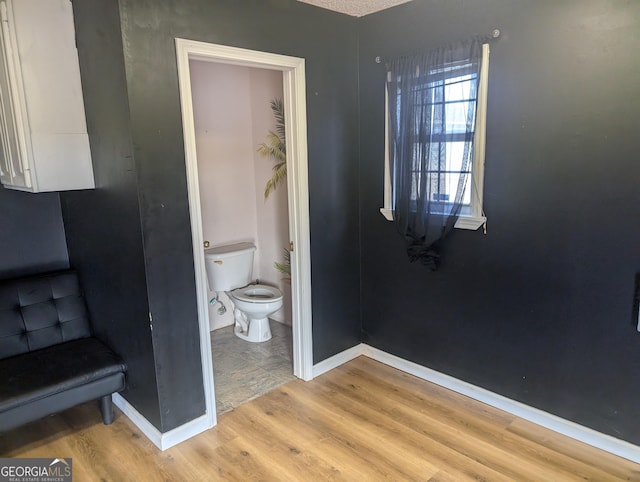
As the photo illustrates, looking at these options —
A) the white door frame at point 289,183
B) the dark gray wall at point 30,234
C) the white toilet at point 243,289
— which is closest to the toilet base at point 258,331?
the white toilet at point 243,289

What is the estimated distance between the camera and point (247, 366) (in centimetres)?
330

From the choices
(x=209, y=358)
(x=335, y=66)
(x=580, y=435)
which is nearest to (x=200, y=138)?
(x=335, y=66)

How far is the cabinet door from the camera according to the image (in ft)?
7.23

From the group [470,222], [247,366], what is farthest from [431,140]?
[247,366]

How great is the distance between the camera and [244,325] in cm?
386

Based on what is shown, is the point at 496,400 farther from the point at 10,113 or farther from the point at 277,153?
the point at 10,113

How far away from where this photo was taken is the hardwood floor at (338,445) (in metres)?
2.18

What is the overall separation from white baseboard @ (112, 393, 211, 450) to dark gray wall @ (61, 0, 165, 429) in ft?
0.17

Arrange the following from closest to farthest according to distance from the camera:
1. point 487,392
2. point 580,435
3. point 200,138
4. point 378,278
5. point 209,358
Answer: point 580,435 → point 209,358 → point 487,392 → point 378,278 → point 200,138

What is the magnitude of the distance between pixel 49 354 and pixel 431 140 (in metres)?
2.60

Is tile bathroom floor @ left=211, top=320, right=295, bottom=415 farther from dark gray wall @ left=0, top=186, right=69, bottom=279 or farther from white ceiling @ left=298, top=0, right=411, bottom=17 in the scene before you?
white ceiling @ left=298, top=0, right=411, bottom=17

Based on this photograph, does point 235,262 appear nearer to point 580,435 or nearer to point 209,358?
point 209,358

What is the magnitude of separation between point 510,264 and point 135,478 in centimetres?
226

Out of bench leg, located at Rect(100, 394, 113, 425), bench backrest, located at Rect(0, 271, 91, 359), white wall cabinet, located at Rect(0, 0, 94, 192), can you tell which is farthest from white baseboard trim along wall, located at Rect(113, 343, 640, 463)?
white wall cabinet, located at Rect(0, 0, 94, 192)
